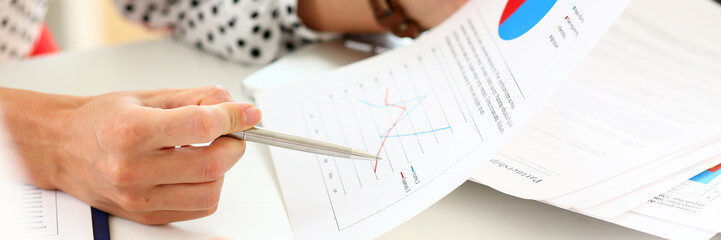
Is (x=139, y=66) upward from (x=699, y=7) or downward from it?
upward

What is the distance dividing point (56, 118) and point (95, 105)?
0.13 ft

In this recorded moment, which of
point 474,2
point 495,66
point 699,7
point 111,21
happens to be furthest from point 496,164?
point 111,21

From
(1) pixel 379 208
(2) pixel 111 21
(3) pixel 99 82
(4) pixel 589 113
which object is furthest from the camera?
(2) pixel 111 21

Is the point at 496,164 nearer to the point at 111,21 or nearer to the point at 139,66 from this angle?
the point at 139,66

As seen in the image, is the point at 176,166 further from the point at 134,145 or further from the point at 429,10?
the point at 429,10

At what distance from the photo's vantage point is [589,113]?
56 cm

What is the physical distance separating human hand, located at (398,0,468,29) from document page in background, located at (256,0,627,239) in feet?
0.12

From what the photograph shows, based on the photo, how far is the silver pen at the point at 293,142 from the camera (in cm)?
44

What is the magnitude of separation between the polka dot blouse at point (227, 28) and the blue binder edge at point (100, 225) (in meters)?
0.34

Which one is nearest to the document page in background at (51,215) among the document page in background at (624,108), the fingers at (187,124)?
the fingers at (187,124)

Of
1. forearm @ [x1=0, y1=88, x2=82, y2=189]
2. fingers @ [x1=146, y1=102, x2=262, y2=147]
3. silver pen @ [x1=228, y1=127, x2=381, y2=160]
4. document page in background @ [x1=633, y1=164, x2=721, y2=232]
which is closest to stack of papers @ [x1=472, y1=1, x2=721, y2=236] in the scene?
document page in background @ [x1=633, y1=164, x2=721, y2=232]

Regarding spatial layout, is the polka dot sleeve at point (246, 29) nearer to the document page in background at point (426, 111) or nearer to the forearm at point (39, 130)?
the document page in background at point (426, 111)

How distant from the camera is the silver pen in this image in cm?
44

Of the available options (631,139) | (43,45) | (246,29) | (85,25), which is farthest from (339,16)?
(85,25)
